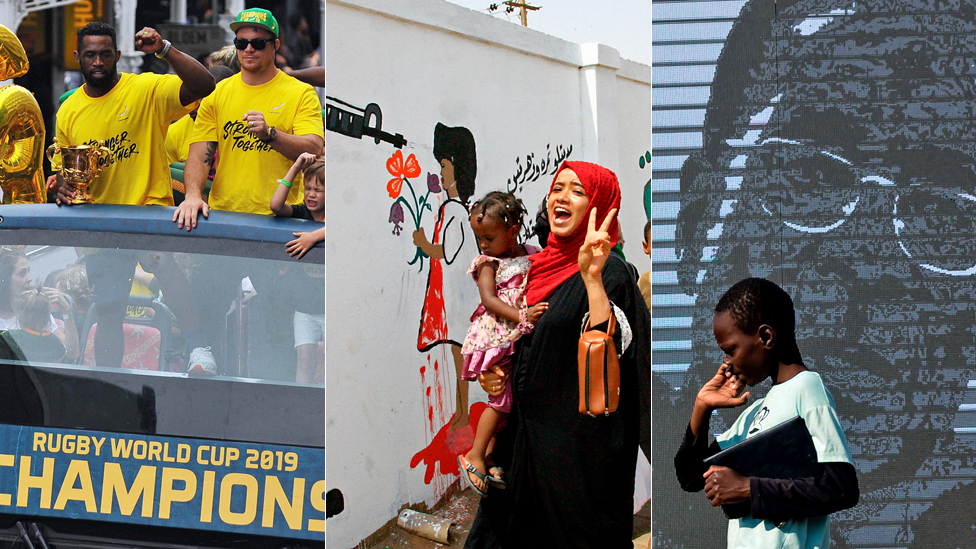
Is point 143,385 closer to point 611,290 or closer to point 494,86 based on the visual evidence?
point 611,290

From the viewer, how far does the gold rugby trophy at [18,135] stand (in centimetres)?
328

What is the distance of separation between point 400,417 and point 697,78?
7.29 feet

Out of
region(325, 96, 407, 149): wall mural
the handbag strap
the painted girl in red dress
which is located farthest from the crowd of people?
the painted girl in red dress

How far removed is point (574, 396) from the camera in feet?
9.29

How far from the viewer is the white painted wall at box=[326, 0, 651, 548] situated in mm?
3855

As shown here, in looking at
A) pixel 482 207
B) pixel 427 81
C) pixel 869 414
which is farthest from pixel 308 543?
pixel 427 81

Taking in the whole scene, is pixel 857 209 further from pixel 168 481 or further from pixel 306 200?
pixel 168 481

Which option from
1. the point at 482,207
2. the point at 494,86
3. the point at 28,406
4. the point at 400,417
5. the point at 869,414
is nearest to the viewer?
the point at 869,414

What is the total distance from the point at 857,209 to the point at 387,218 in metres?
2.13

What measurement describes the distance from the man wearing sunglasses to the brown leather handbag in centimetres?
125

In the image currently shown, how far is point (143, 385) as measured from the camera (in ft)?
10.5

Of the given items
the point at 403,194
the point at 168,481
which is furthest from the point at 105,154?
the point at 403,194

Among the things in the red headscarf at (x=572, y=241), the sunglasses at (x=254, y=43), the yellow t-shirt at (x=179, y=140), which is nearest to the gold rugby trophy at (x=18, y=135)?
the yellow t-shirt at (x=179, y=140)

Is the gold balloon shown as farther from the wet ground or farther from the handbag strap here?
the wet ground
